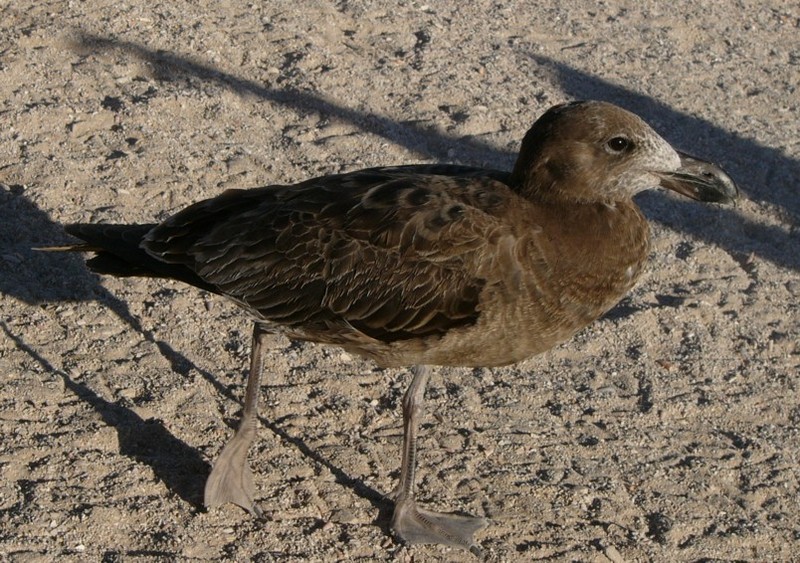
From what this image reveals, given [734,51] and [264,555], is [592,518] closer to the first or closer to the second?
[264,555]

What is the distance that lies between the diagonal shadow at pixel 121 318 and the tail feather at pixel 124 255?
0.61 metres

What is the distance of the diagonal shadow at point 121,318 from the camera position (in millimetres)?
5289

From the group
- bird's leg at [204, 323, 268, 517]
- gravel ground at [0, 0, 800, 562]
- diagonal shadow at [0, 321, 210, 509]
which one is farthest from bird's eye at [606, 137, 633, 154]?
diagonal shadow at [0, 321, 210, 509]

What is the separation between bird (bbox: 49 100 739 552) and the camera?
482 cm

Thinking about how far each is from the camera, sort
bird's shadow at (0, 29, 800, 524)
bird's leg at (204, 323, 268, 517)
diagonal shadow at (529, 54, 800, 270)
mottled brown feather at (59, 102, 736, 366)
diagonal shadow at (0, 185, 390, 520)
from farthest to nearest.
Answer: diagonal shadow at (529, 54, 800, 270), bird's shadow at (0, 29, 800, 524), diagonal shadow at (0, 185, 390, 520), bird's leg at (204, 323, 268, 517), mottled brown feather at (59, 102, 736, 366)

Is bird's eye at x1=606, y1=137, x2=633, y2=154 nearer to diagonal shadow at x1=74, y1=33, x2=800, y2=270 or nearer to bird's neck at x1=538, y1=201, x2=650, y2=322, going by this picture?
bird's neck at x1=538, y1=201, x2=650, y2=322

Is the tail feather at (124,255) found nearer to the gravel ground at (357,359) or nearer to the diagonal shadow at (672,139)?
the gravel ground at (357,359)

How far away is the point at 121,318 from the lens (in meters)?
6.08

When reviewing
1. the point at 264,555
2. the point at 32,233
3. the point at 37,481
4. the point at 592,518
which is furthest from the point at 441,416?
the point at 32,233

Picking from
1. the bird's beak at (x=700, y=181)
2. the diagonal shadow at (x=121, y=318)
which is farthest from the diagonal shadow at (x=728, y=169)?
the diagonal shadow at (x=121, y=318)

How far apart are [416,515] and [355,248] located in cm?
114

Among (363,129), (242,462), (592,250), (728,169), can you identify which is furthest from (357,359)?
(728,169)

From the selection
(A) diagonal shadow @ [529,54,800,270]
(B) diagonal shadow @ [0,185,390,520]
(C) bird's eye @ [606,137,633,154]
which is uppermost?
(C) bird's eye @ [606,137,633,154]

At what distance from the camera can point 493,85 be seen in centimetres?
827
